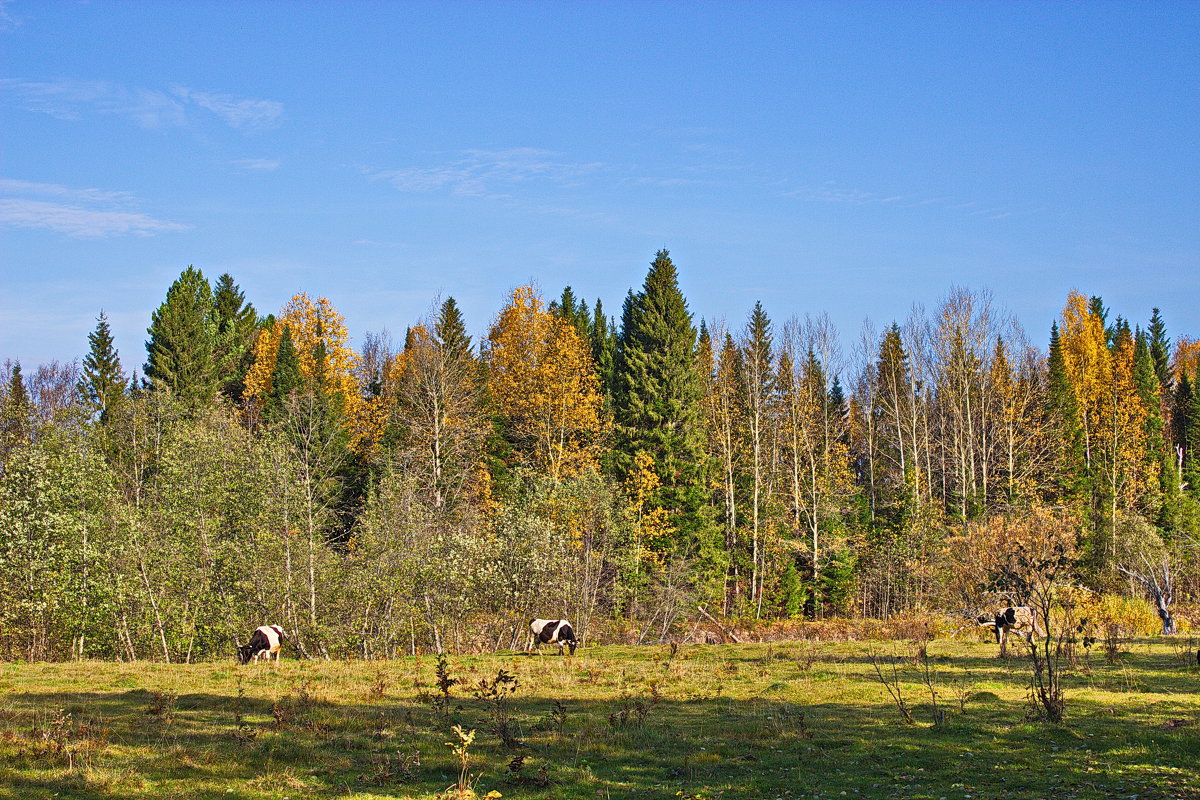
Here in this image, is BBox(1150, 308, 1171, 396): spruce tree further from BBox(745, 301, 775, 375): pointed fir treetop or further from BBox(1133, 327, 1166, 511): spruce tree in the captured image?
BBox(745, 301, 775, 375): pointed fir treetop

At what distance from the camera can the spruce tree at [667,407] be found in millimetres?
54969

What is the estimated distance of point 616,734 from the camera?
53.7 ft

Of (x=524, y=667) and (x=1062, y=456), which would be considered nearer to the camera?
(x=524, y=667)

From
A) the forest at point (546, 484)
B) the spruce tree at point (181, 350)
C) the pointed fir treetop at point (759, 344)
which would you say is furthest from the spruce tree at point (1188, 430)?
the spruce tree at point (181, 350)

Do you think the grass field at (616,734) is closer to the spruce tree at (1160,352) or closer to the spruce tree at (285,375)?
the spruce tree at (285,375)

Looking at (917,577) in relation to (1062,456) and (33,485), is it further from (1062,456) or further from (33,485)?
(33,485)

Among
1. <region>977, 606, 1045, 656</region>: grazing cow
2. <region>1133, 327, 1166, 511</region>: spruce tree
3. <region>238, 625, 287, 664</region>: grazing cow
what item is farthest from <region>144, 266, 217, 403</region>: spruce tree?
<region>1133, 327, 1166, 511</region>: spruce tree

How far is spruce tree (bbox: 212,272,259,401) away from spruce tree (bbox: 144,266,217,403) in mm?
6037

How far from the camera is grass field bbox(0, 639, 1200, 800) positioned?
1264cm

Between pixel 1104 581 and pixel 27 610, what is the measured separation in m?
58.0

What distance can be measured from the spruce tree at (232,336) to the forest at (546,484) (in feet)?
1.47

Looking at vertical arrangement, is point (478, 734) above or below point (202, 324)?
below

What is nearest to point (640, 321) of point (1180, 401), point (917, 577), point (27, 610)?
point (917, 577)

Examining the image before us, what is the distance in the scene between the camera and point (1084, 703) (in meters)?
17.9
